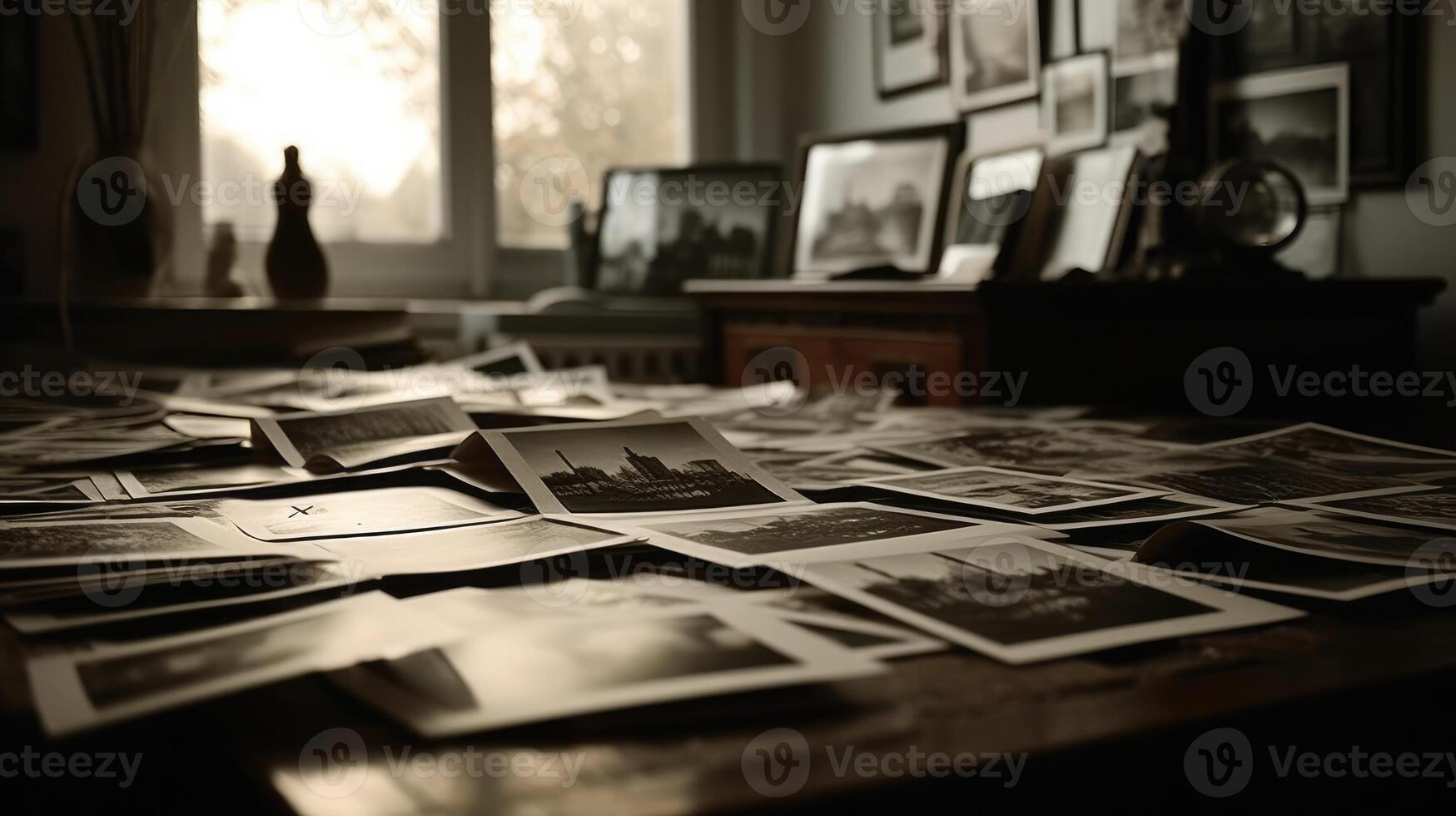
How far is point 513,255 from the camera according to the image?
11.2 feet

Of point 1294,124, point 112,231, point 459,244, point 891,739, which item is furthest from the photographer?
point 459,244

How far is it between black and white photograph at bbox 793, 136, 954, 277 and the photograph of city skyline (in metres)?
1.83

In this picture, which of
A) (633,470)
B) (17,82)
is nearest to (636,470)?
(633,470)

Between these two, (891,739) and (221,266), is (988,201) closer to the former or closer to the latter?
(221,266)

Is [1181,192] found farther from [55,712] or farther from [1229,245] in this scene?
[55,712]

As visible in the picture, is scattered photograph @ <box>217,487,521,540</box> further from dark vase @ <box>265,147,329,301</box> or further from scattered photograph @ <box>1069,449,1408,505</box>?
dark vase @ <box>265,147,329,301</box>

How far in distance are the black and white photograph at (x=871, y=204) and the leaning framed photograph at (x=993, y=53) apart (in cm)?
14

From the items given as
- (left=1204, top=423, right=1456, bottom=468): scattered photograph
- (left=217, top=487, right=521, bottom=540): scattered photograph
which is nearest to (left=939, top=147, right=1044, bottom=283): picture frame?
(left=1204, top=423, right=1456, bottom=468): scattered photograph

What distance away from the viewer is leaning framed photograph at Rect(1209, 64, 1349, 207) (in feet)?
6.16

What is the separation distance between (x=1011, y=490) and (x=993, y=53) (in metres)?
2.03

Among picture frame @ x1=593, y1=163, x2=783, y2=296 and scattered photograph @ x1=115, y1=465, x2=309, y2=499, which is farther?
picture frame @ x1=593, y1=163, x2=783, y2=296

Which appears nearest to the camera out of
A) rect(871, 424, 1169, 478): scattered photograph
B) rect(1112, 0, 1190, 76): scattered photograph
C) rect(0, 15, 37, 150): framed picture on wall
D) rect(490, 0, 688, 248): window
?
rect(871, 424, 1169, 478): scattered photograph

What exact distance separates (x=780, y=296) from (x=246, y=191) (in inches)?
59.7

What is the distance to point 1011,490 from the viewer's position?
0.86 m
